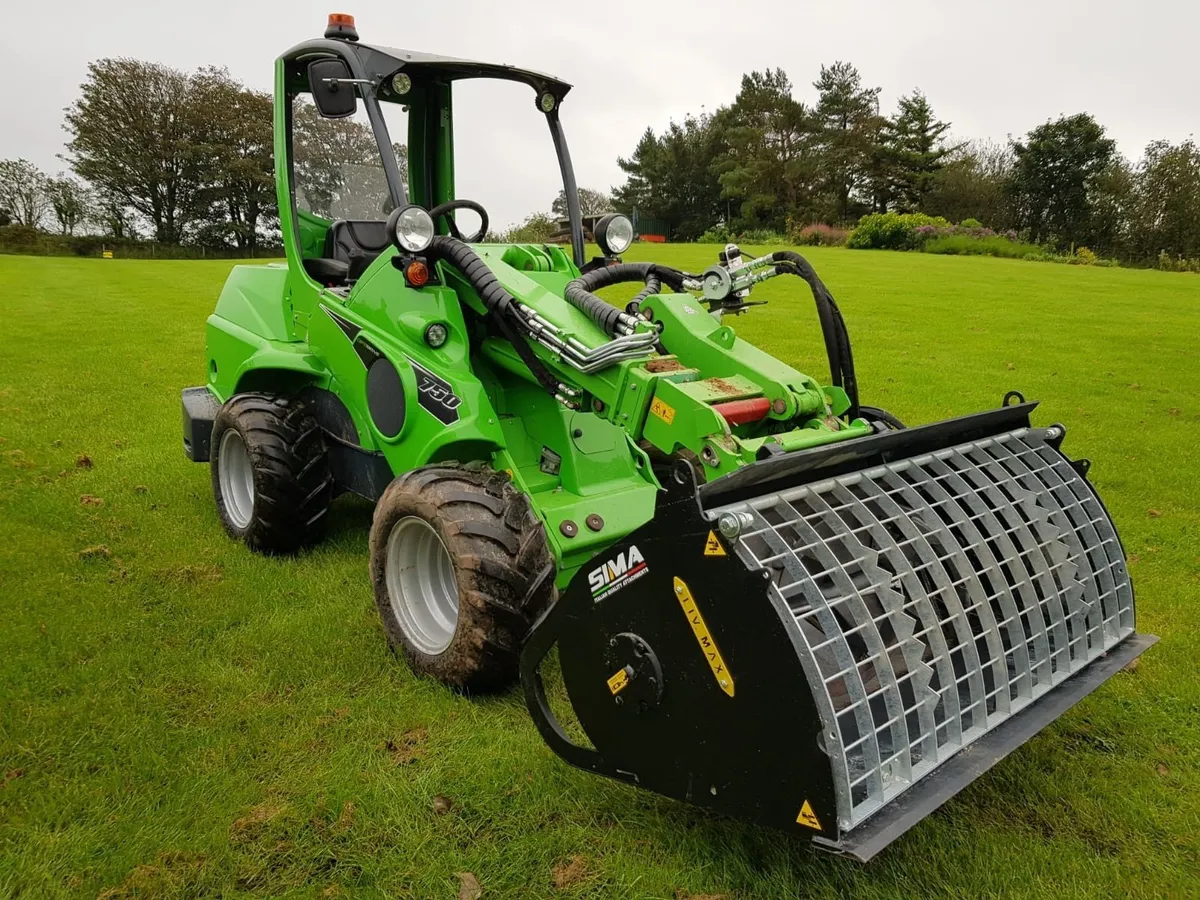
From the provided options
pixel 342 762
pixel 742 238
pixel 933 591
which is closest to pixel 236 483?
pixel 342 762

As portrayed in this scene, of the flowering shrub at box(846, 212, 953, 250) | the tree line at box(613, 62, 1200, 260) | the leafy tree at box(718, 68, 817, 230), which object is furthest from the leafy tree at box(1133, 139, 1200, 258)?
the leafy tree at box(718, 68, 817, 230)

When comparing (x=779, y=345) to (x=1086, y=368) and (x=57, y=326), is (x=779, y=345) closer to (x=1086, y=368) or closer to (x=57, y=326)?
(x=1086, y=368)

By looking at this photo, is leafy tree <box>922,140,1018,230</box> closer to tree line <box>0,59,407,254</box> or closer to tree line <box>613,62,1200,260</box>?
tree line <box>613,62,1200,260</box>

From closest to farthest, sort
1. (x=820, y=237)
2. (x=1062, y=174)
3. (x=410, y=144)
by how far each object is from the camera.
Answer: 1. (x=410, y=144)
2. (x=820, y=237)
3. (x=1062, y=174)

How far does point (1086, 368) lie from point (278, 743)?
434 inches

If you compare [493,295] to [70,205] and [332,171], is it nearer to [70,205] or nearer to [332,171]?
[332,171]

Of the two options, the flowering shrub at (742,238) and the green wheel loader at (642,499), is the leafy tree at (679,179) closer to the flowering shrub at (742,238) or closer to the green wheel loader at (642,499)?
the flowering shrub at (742,238)

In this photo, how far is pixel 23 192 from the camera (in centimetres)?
4638

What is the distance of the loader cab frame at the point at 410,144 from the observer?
4.53 m

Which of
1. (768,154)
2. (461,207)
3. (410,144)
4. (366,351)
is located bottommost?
(366,351)

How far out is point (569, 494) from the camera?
13.1 feet

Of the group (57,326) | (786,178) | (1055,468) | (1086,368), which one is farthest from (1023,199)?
(1055,468)

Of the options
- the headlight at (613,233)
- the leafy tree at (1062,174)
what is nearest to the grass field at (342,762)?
the headlight at (613,233)

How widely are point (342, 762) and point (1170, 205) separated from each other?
144 ft
